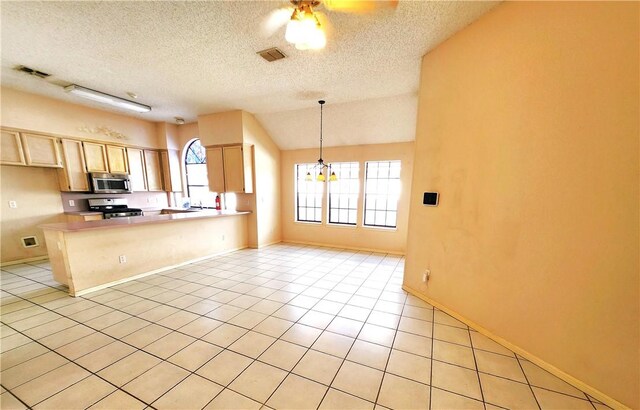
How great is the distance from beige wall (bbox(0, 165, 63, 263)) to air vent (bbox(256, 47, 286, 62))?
16.7ft

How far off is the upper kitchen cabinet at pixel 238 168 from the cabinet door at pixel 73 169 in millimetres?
2748

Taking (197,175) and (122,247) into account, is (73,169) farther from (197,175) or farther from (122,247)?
(122,247)

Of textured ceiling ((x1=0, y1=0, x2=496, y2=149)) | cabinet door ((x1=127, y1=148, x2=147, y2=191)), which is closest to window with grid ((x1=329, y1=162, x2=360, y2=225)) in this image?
textured ceiling ((x1=0, y1=0, x2=496, y2=149))

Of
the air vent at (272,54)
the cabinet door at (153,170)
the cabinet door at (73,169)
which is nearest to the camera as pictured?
the air vent at (272,54)

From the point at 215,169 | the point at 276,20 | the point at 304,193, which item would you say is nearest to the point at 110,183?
the point at 215,169

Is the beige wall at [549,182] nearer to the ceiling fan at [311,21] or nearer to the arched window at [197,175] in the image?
the ceiling fan at [311,21]

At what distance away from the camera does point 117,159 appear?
5109mm

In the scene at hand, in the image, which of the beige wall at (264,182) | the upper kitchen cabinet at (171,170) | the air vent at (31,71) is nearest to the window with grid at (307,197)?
the beige wall at (264,182)

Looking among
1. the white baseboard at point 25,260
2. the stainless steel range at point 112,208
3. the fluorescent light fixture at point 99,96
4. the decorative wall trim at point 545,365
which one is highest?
the fluorescent light fixture at point 99,96

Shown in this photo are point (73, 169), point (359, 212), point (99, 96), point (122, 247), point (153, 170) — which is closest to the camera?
point (122, 247)

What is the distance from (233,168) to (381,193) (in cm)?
339

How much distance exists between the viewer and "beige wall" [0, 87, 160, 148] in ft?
12.4

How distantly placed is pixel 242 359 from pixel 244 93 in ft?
12.5

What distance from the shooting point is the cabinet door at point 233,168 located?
4.88m
